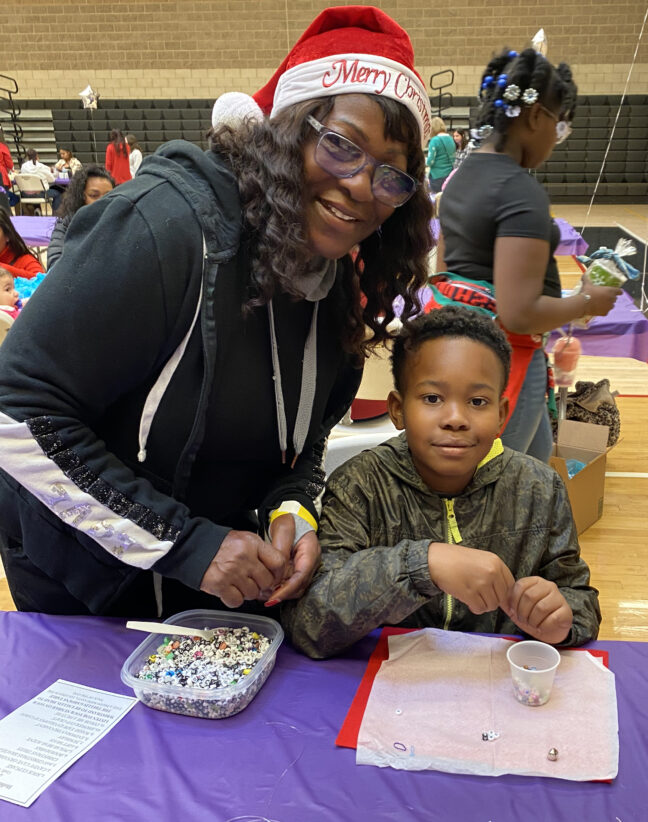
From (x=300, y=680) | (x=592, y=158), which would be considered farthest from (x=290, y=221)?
(x=592, y=158)

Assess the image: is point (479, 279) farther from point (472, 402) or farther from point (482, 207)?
point (472, 402)

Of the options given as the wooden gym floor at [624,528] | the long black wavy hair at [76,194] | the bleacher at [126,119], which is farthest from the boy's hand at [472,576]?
the bleacher at [126,119]

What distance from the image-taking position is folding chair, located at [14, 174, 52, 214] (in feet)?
38.2

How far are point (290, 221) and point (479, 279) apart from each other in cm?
A: 111

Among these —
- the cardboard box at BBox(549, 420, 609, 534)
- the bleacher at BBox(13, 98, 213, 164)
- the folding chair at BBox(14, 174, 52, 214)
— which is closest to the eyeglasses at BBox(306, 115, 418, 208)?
the cardboard box at BBox(549, 420, 609, 534)

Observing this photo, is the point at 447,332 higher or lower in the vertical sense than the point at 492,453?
higher

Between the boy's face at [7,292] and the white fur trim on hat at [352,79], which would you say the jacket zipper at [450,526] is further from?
the boy's face at [7,292]

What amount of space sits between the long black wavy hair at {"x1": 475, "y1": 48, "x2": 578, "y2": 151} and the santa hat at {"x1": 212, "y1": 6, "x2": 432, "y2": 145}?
2.86ft

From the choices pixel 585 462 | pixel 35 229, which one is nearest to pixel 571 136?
pixel 35 229

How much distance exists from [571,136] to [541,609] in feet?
48.0

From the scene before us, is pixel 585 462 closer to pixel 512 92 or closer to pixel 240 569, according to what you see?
pixel 512 92

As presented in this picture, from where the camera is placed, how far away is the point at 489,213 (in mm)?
2004

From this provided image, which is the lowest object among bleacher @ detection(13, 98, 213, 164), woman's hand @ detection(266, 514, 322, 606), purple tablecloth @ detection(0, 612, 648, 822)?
purple tablecloth @ detection(0, 612, 648, 822)

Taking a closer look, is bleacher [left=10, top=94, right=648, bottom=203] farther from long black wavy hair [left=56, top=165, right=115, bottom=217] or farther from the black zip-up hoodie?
the black zip-up hoodie
